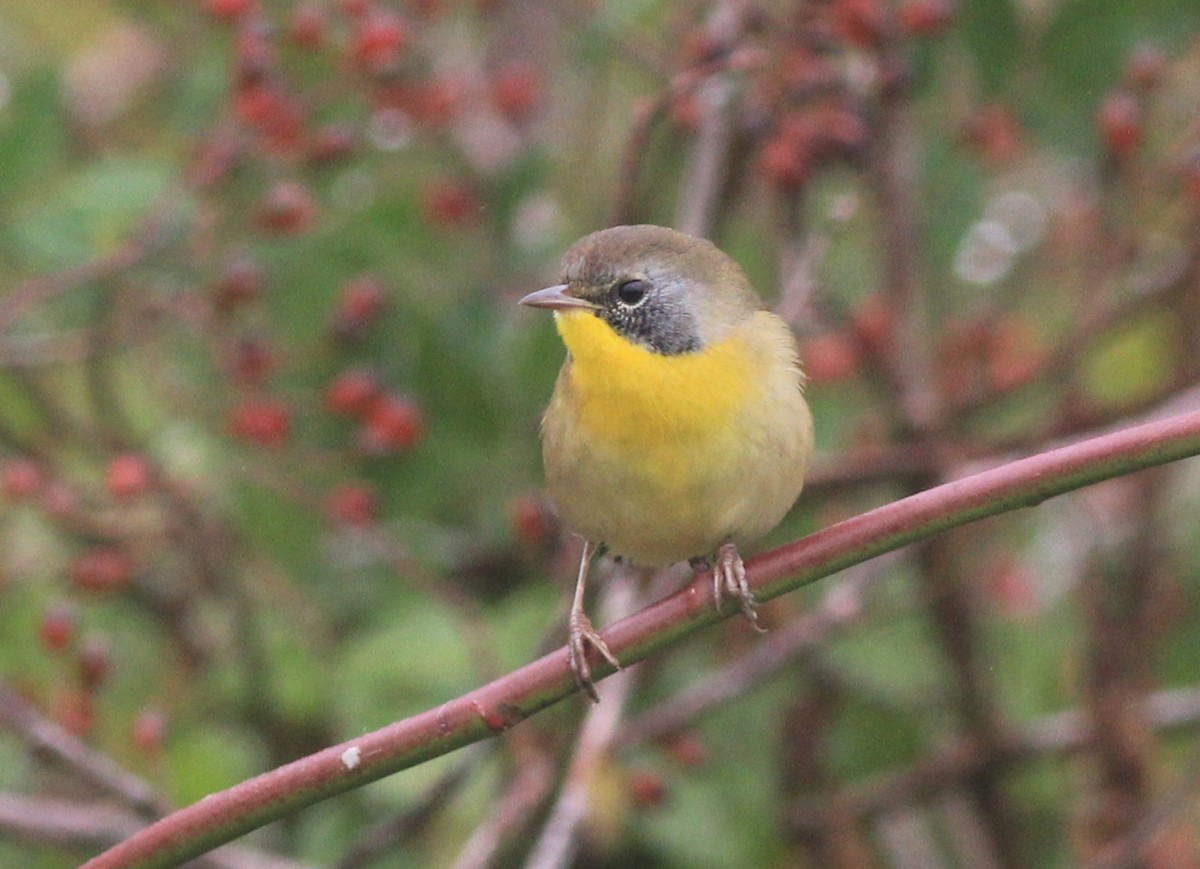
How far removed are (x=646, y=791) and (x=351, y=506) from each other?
78 centimetres

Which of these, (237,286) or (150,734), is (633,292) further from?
(150,734)

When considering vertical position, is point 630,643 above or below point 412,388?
below

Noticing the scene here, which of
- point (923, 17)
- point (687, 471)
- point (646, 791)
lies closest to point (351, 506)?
point (646, 791)

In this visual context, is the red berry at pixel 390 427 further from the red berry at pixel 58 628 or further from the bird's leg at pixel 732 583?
the bird's leg at pixel 732 583

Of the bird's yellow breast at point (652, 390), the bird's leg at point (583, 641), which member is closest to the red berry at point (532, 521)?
the bird's leg at point (583, 641)

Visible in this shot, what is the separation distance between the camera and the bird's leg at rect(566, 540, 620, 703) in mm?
1883

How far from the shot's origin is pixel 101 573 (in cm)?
325

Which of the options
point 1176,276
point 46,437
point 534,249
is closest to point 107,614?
point 46,437

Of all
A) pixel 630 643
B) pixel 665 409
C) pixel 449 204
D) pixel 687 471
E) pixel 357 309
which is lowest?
pixel 630 643

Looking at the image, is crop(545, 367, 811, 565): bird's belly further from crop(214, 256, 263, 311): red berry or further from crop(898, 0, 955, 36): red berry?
crop(898, 0, 955, 36): red berry

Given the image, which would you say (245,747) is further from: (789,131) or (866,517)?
(866,517)

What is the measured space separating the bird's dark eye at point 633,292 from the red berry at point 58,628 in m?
1.12

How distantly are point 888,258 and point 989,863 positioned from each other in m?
1.43

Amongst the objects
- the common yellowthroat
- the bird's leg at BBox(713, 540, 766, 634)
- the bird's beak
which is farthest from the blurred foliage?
the bird's leg at BBox(713, 540, 766, 634)
